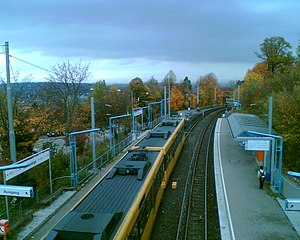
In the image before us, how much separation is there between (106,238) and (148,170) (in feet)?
18.1

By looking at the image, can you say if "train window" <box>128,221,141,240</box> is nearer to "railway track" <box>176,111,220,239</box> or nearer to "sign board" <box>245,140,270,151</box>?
"railway track" <box>176,111,220,239</box>

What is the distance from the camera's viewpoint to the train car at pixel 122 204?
7312 millimetres

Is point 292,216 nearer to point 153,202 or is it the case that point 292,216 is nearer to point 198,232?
point 198,232

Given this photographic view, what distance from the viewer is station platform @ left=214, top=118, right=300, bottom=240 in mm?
12195

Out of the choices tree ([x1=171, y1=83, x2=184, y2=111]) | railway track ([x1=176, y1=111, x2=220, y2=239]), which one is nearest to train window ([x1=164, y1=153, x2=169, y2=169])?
railway track ([x1=176, y1=111, x2=220, y2=239])

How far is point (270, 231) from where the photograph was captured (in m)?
12.3

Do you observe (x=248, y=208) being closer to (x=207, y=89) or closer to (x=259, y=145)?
(x=259, y=145)

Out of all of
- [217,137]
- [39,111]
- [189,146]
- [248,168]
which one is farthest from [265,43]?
[39,111]

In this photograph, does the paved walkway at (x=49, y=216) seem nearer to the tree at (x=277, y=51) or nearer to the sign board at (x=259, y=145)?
the sign board at (x=259, y=145)

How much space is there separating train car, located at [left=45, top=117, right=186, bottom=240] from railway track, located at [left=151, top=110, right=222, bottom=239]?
3.80 ft

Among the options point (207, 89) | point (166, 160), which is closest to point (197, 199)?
point (166, 160)

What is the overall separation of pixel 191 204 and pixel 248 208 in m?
2.71

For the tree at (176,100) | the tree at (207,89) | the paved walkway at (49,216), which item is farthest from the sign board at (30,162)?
the tree at (207,89)

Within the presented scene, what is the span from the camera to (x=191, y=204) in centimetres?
1560
